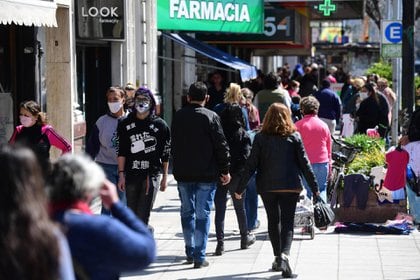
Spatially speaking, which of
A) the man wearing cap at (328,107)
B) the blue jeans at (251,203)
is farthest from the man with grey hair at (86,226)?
the man wearing cap at (328,107)

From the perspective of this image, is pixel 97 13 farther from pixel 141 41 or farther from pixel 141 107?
pixel 141 107

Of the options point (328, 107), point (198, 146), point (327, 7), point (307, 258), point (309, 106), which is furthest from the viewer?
point (327, 7)

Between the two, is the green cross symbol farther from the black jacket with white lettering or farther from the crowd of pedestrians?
the black jacket with white lettering

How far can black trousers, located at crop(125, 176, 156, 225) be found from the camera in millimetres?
8859

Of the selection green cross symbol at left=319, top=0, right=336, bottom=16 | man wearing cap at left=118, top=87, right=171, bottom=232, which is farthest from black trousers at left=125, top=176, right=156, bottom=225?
green cross symbol at left=319, top=0, right=336, bottom=16

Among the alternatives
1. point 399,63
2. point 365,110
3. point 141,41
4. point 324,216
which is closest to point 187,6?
point 141,41

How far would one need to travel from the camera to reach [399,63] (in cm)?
2031

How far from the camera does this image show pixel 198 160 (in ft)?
29.1

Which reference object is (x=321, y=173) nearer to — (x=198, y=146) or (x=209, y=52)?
(x=198, y=146)

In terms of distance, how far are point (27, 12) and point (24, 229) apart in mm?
6758

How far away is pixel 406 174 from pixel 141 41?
6.45m

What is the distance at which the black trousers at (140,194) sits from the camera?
8.86 metres

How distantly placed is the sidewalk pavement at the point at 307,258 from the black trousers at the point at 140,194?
59 centimetres

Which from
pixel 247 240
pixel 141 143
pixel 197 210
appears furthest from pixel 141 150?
pixel 247 240
